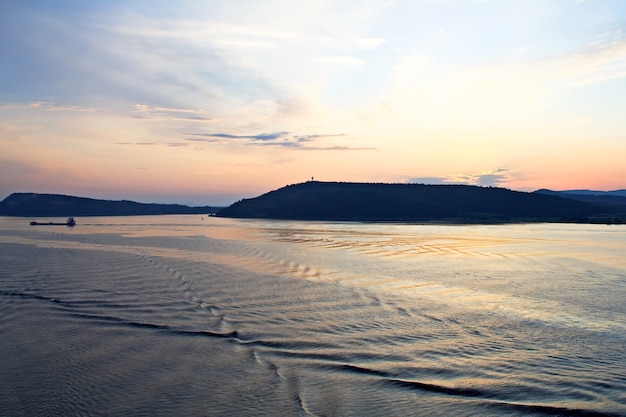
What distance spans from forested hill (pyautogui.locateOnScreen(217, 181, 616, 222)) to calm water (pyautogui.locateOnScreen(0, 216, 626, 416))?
8404 cm

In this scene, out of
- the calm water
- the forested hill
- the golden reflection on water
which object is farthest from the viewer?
the forested hill

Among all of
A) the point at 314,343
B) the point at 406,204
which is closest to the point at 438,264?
the point at 314,343

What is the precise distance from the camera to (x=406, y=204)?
4528 inches

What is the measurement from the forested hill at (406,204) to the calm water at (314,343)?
8404 cm

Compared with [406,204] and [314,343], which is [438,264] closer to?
[314,343]

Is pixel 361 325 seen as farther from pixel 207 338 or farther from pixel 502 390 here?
pixel 502 390

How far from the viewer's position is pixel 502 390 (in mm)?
7812

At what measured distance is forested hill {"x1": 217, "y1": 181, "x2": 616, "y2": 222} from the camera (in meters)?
107

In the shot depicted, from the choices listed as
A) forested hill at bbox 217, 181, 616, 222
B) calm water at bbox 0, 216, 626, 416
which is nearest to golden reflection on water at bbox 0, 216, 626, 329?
calm water at bbox 0, 216, 626, 416

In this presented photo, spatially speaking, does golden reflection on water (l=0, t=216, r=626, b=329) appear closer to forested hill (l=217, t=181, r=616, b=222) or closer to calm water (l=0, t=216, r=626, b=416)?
calm water (l=0, t=216, r=626, b=416)

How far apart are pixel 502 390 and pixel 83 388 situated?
6582mm

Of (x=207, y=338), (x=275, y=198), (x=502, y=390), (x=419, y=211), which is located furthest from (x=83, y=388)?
(x=275, y=198)

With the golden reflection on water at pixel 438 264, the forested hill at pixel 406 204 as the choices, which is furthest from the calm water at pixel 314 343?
the forested hill at pixel 406 204

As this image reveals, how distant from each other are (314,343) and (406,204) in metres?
107
